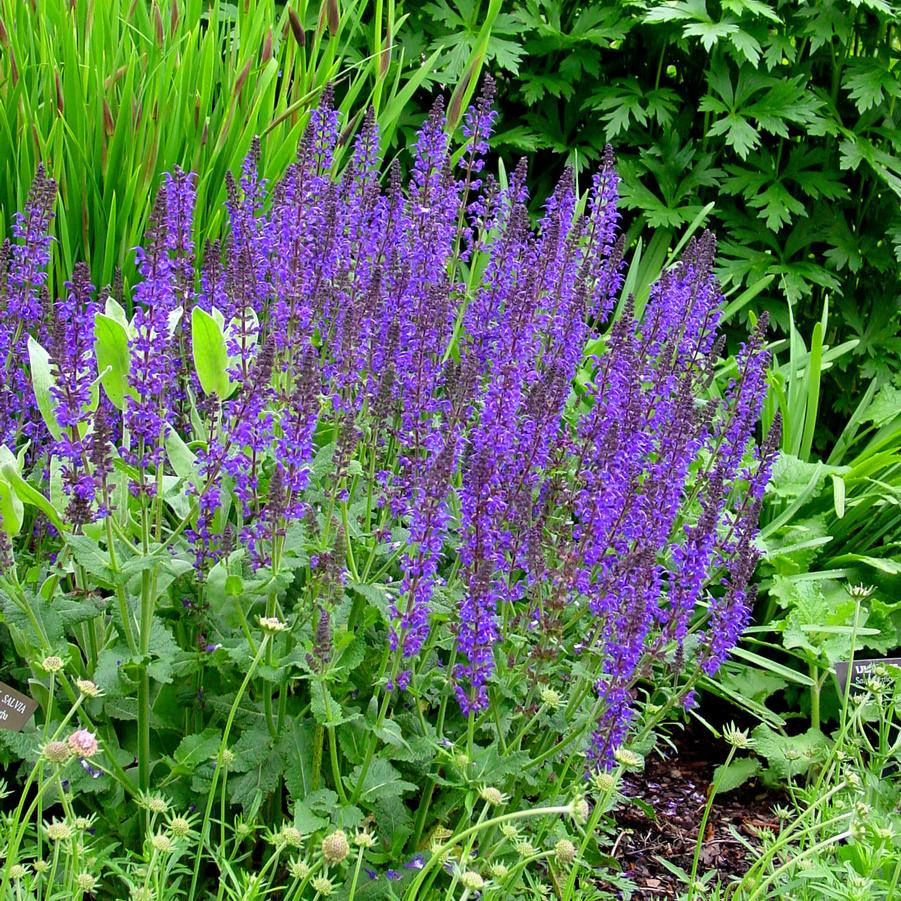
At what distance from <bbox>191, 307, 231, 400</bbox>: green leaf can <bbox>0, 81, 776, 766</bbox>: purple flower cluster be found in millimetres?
47

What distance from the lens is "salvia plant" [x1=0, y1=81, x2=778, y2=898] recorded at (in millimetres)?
2307

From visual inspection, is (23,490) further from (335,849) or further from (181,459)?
(335,849)

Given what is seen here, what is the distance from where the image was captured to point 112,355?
2373mm

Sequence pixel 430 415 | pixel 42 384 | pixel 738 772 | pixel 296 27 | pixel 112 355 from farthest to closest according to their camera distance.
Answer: pixel 296 27
pixel 738 772
pixel 430 415
pixel 42 384
pixel 112 355

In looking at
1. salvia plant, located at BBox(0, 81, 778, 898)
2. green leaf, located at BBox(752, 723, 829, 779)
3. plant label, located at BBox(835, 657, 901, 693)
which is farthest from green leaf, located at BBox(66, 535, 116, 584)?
green leaf, located at BBox(752, 723, 829, 779)

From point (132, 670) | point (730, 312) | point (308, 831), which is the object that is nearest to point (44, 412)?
point (132, 670)

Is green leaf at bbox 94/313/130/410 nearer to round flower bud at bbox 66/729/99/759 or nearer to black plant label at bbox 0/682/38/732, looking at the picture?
black plant label at bbox 0/682/38/732

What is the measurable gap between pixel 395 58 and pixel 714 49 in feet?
5.63

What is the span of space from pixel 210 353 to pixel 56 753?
978 millimetres

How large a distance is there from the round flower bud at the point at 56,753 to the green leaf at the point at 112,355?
33.8 inches

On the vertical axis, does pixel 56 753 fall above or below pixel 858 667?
above

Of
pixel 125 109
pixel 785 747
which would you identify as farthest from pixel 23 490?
pixel 785 747

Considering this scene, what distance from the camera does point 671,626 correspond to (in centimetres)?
262

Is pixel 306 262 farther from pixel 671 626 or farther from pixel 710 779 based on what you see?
pixel 710 779
